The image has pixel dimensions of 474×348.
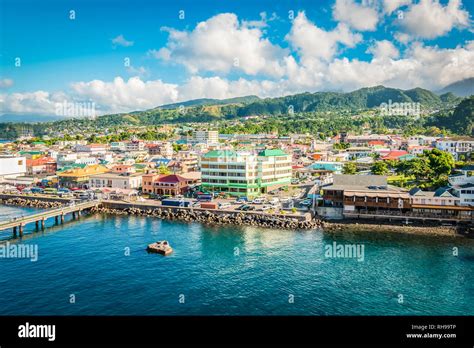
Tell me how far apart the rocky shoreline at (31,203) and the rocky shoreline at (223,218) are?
6633 mm

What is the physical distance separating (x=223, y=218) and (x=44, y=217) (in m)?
14.5

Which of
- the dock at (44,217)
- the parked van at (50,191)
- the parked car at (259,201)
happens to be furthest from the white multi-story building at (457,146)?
the parked van at (50,191)

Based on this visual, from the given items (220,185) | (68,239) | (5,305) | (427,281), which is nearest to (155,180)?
(220,185)

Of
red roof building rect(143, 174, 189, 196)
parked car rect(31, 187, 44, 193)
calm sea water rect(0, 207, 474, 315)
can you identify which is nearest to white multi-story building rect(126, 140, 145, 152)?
parked car rect(31, 187, 44, 193)

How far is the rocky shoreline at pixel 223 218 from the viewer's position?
29.8 metres

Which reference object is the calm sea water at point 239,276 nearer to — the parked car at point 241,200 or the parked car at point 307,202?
the parked car at point 307,202

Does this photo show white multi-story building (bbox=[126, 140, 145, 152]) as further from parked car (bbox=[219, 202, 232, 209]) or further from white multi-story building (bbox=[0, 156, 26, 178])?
parked car (bbox=[219, 202, 232, 209])

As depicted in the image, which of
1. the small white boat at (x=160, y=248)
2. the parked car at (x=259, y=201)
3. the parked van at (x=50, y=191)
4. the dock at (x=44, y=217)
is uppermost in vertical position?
the parked van at (x=50, y=191)

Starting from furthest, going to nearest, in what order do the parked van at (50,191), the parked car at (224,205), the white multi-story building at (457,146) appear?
the white multi-story building at (457,146) < the parked van at (50,191) < the parked car at (224,205)

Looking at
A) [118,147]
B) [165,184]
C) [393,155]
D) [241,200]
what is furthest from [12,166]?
[393,155]

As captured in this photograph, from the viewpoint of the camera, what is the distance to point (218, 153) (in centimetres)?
3988

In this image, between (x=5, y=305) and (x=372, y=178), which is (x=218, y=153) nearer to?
(x=372, y=178)

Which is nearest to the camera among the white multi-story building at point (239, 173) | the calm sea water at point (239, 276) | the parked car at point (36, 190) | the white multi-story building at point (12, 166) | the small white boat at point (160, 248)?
the calm sea water at point (239, 276)
